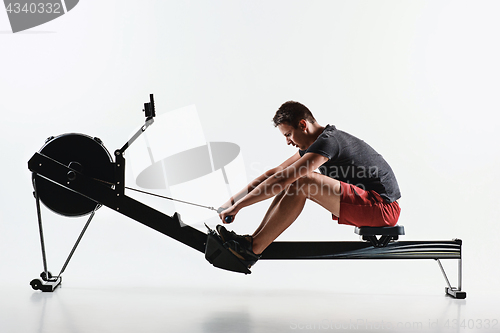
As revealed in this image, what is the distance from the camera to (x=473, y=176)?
157 inches

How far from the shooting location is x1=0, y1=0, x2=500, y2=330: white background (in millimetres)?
3920

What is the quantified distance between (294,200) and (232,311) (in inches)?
26.8

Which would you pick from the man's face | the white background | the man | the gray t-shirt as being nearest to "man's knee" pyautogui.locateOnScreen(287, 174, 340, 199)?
the man

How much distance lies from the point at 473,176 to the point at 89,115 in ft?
10.5

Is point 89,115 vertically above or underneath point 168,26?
underneath

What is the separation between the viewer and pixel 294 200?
268 centimetres

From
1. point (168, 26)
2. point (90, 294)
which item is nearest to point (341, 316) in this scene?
point (90, 294)

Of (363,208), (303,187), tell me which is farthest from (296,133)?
(363,208)

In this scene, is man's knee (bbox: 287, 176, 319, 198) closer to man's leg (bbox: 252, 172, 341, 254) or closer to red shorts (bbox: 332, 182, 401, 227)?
man's leg (bbox: 252, 172, 341, 254)

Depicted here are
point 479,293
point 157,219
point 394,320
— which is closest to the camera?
point 394,320

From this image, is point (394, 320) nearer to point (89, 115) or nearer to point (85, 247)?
point (85, 247)

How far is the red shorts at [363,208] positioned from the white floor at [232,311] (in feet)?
1.57

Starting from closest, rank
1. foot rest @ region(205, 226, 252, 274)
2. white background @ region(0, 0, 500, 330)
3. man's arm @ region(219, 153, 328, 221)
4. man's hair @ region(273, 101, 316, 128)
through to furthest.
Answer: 1. man's arm @ region(219, 153, 328, 221)
2. foot rest @ region(205, 226, 252, 274)
3. man's hair @ region(273, 101, 316, 128)
4. white background @ region(0, 0, 500, 330)

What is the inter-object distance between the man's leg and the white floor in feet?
1.30
